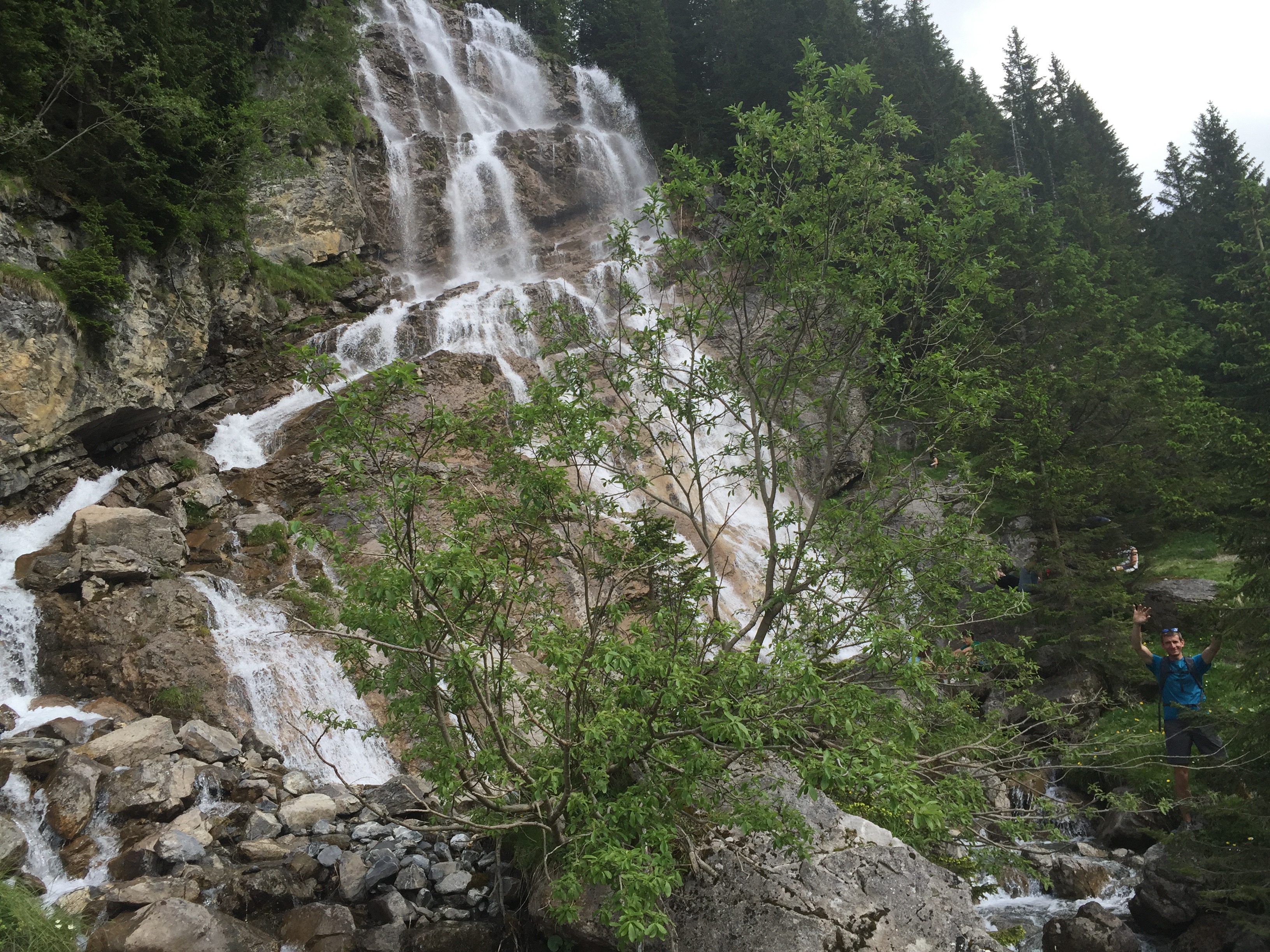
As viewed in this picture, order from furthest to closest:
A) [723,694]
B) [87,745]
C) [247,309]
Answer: [247,309]
[87,745]
[723,694]

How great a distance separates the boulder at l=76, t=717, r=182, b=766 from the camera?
8.53 meters

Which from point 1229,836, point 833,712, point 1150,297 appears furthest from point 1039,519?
point 1150,297

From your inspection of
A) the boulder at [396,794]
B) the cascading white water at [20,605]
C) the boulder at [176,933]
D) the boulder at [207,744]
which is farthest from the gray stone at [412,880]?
the cascading white water at [20,605]

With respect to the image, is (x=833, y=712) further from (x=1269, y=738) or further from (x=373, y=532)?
(x=373, y=532)

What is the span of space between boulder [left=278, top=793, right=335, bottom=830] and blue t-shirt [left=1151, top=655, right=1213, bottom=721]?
9.10 m

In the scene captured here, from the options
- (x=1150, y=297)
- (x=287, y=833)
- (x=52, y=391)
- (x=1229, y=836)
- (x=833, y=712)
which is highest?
(x=1150, y=297)

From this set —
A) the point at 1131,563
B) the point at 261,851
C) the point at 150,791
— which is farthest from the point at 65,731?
the point at 1131,563

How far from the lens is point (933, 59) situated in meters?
37.2

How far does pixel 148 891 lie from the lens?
650 centimetres

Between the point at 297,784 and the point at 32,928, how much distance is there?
3.24 m

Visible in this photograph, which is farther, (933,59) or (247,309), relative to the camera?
(933,59)

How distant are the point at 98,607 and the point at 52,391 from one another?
448 cm

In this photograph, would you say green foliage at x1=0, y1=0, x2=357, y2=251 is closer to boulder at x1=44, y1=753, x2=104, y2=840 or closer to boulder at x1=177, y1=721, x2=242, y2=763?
boulder at x1=177, y1=721, x2=242, y2=763

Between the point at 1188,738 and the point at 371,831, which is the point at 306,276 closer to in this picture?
the point at 371,831
